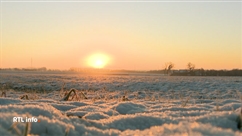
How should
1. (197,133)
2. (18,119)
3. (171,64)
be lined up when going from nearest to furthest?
1. (197,133)
2. (18,119)
3. (171,64)

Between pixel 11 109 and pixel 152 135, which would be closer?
pixel 152 135

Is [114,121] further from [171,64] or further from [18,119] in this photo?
[171,64]

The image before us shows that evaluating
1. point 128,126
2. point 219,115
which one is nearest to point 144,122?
point 128,126

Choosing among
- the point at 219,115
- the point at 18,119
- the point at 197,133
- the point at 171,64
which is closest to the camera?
the point at 197,133

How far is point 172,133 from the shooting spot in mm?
1383

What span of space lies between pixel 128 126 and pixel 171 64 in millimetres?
69868

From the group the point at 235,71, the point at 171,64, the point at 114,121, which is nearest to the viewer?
the point at 114,121

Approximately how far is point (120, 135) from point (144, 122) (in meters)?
0.59

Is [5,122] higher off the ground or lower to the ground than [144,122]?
higher

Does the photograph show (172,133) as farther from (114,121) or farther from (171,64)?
(171,64)

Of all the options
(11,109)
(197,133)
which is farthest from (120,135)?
(11,109)

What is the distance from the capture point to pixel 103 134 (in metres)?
1.51

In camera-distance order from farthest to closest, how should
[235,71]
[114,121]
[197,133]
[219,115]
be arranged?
[235,71], [114,121], [219,115], [197,133]

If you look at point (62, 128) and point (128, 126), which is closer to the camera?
point (62, 128)
